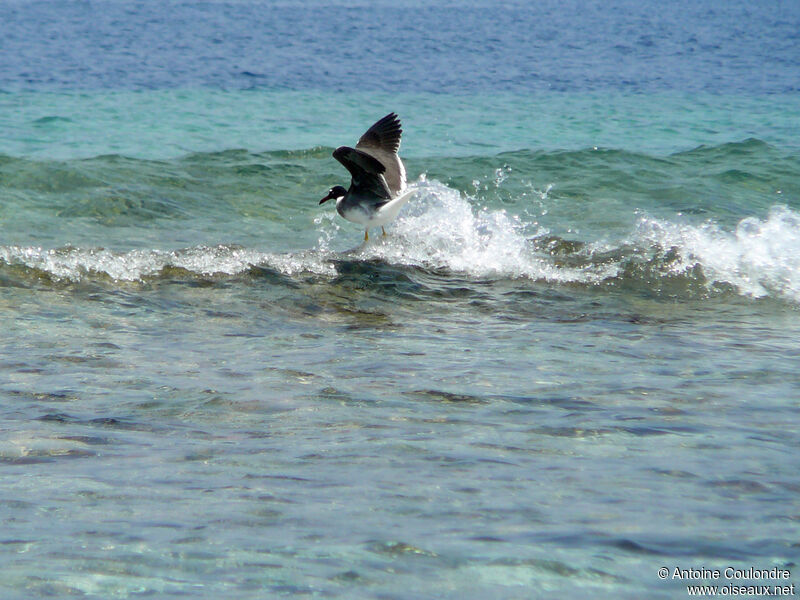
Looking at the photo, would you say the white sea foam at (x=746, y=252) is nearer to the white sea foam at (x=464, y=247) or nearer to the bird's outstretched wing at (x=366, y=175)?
the white sea foam at (x=464, y=247)

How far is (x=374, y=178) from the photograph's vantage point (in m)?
8.98

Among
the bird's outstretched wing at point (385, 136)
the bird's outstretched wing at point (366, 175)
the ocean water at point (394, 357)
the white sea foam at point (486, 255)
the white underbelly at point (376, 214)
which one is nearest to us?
the ocean water at point (394, 357)

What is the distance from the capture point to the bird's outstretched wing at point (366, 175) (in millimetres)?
8680

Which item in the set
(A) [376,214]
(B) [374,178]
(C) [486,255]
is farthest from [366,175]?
(C) [486,255]

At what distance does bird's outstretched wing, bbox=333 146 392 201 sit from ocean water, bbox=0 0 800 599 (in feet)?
1.91

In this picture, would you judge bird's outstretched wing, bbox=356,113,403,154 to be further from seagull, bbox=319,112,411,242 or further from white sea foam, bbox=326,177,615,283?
white sea foam, bbox=326,177,615,283

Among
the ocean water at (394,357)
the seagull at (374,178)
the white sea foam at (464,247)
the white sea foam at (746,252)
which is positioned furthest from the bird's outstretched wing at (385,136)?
the white sea foam at (746,252)

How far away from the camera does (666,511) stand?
3529 mm

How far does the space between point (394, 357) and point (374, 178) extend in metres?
3.37

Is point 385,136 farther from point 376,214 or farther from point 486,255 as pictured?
point 486,255

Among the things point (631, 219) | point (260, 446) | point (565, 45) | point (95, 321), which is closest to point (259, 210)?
point (631, 219)

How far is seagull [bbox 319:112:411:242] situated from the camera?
343 inches

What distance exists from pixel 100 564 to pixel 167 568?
0.21m

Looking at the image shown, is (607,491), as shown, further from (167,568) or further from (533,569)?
(167,568)
